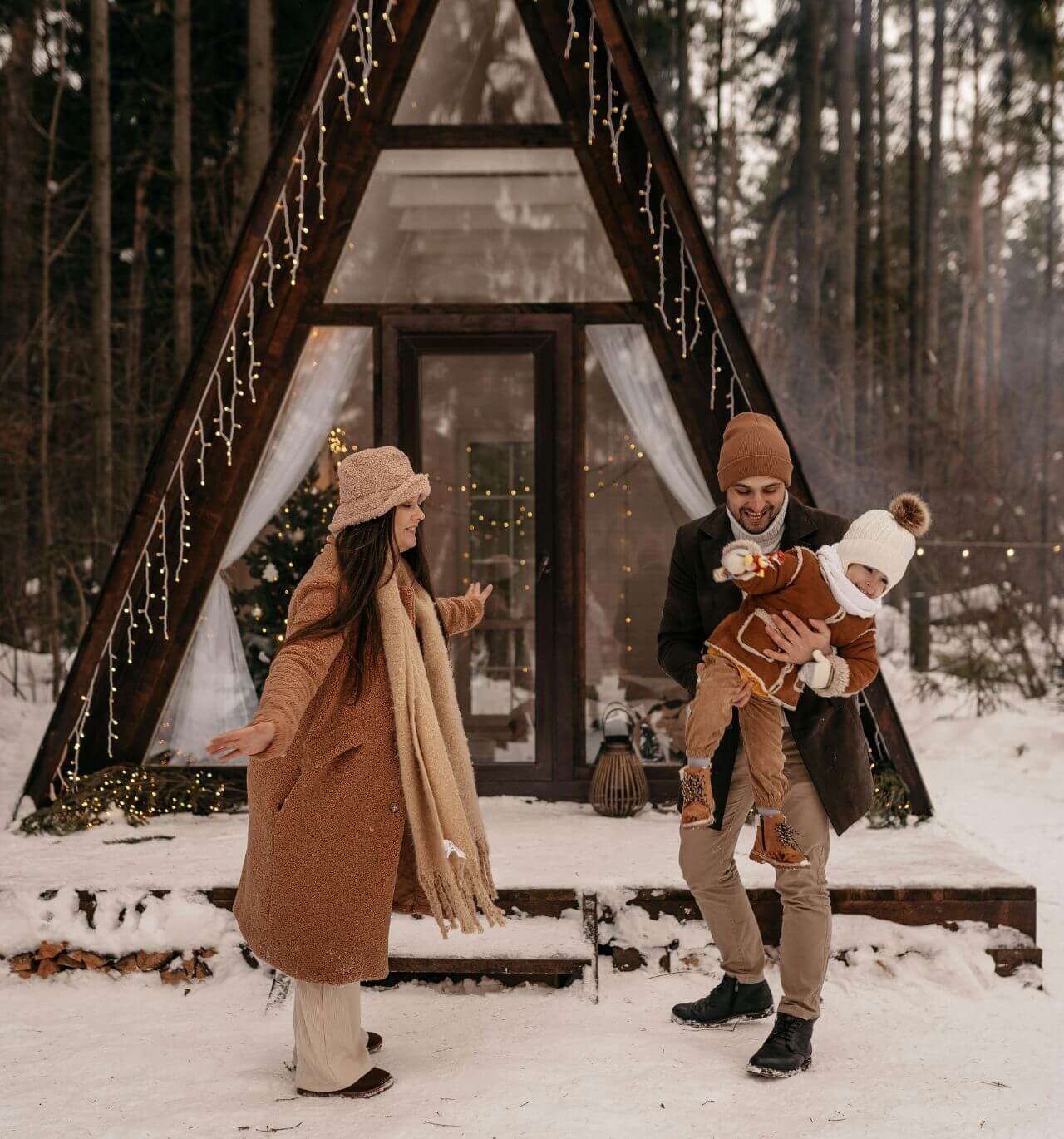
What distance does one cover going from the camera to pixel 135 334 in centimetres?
1469

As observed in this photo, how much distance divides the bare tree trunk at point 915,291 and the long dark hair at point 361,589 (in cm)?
1187

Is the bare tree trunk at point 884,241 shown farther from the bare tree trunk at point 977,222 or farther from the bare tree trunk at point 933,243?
the bare tree trunk at point 977,222

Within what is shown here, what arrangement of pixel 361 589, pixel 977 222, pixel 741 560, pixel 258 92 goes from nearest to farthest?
pixel 741 560 → pixel 361 589 → pixel 258 92 → pixel 977 222

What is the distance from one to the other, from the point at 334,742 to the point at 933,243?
15798mm

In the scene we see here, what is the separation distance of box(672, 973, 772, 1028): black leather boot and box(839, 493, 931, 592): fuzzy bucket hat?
4.79 feet

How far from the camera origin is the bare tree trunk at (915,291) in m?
15.1

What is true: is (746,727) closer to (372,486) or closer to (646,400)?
(372,486)

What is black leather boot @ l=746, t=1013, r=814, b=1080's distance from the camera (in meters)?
3.58

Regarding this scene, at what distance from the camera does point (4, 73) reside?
46.3ft

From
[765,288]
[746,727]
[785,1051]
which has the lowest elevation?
[785,1051]

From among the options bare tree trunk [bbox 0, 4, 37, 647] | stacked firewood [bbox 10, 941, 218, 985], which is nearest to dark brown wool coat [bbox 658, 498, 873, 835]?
stacked firewood [bbox 10, 941, 218, 985]

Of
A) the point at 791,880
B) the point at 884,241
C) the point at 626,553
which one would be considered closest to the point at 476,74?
the point at 626,553

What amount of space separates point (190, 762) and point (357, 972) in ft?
10.7

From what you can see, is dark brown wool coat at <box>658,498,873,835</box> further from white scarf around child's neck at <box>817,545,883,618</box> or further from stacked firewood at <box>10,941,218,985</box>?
stacked firewood at <box>10,941,218,985</box>
